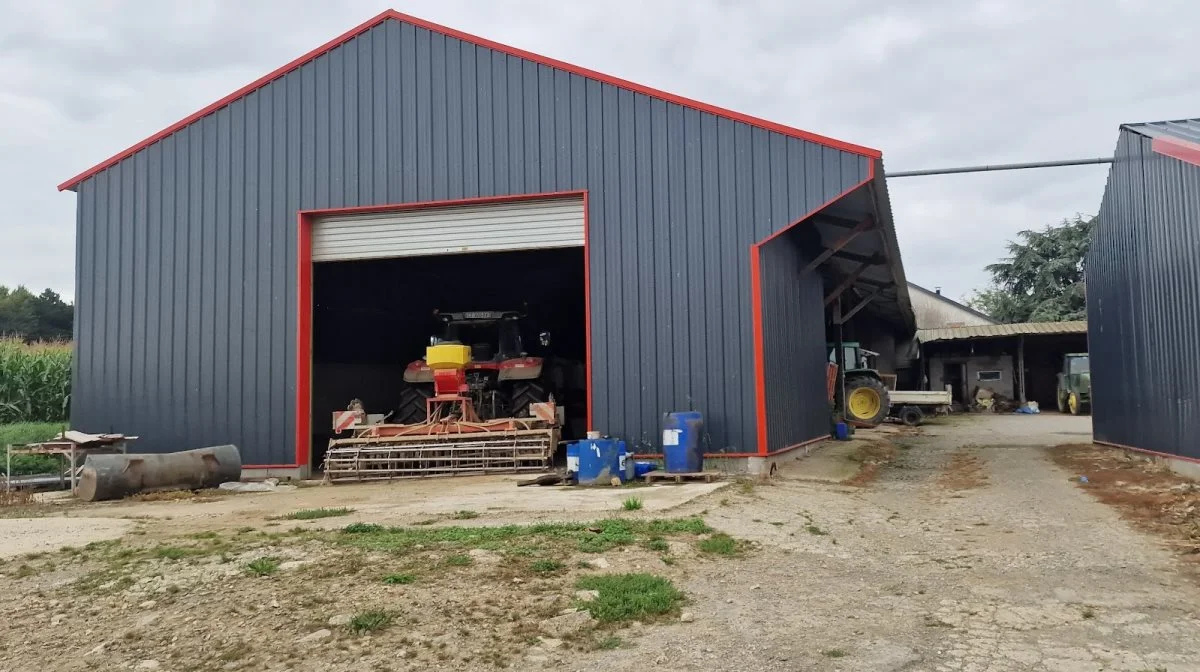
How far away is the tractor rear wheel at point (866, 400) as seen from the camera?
2550 centimetres

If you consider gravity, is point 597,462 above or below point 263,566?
above

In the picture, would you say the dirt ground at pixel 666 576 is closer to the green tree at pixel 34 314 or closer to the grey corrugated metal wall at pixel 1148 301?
the grey corrugated metal wall at pixel 1148 301

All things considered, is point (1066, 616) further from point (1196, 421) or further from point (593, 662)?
point (1196, 421)

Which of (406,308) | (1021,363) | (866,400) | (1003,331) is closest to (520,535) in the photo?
(406,308)

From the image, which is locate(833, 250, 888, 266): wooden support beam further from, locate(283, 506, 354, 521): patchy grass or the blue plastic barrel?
locate(283, 506, 354, 521): patchy grass

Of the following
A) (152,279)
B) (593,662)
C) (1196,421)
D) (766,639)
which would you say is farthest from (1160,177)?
(152,279)

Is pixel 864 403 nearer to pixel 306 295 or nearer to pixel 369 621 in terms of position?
pixel 306 295

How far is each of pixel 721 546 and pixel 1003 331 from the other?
105 feet

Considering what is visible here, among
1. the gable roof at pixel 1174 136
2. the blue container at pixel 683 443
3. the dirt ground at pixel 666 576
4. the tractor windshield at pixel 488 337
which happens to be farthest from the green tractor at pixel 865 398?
the dirt ground at pixel 666 576

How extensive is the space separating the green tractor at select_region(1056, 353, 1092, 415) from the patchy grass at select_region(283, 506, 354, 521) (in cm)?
2854

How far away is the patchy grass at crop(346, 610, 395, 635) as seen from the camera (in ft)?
16.5

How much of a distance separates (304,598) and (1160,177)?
40.1 ft

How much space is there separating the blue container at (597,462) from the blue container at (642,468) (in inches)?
18.7

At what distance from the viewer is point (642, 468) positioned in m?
12.1
